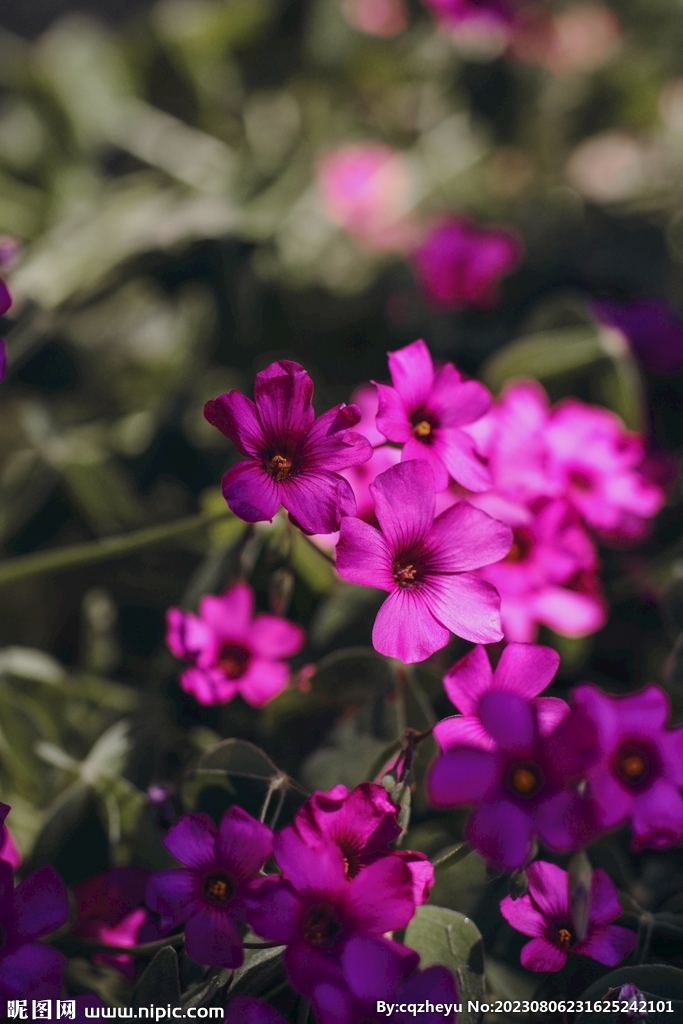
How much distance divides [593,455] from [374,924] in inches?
15.3

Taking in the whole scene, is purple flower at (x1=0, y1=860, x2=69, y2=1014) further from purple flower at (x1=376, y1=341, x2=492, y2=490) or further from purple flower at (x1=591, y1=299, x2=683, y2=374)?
purple flower at (x1=591, y1=299, x2=683, y2=374)

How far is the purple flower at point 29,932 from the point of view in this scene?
1.35 ft

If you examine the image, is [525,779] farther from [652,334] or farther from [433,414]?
[652,334]

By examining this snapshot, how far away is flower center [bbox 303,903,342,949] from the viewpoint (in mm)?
384

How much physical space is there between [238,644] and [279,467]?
0.53 feet

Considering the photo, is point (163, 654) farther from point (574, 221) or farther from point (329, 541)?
point (574, 221)

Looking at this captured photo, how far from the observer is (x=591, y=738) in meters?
0.36

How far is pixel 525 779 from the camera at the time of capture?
1.29ft

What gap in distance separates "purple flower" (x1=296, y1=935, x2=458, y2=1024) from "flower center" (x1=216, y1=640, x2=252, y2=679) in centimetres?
20

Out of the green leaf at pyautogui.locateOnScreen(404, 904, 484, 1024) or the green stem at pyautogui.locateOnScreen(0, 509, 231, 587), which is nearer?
the green leaf at pyautogui.locateOnScreen(404, 904, 484, 1024)

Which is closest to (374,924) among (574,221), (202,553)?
(202,553)

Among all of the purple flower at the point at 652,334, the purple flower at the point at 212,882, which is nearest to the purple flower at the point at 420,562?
the purple flower at the point at 212,882

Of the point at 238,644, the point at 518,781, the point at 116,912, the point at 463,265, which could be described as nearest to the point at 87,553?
the point at 238,644

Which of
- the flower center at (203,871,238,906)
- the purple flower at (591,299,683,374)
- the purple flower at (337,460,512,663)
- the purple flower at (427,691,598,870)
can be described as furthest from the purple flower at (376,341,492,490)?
the purple flower at (591,299,683,374)
